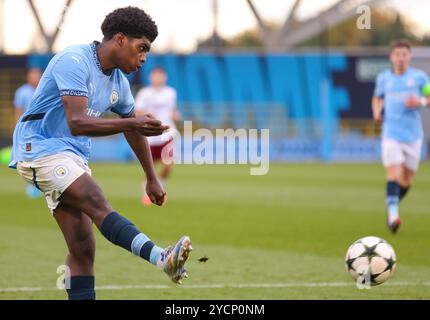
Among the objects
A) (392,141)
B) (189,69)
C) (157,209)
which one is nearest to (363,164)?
(189,69)

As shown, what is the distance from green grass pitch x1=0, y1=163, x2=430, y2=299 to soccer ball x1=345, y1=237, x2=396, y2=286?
361mm

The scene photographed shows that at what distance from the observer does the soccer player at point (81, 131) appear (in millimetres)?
5617

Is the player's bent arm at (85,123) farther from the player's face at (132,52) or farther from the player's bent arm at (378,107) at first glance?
the player's bent arm at (378,107)

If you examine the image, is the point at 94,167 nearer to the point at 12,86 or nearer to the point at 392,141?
the point at 12,86

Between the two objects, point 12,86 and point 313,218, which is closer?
point 313,218

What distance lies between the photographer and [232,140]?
99.9ft

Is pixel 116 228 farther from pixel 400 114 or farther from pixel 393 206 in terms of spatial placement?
pixel 400 114

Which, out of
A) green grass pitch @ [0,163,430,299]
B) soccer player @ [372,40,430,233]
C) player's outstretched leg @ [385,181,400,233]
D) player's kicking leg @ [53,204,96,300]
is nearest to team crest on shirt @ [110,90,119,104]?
player's kicking leg @ [53,204,96,300]

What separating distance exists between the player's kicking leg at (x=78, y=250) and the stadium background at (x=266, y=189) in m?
1.61

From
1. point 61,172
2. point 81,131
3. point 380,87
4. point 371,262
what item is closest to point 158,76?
point 380,87

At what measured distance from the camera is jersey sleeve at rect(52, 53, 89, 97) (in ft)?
18.6

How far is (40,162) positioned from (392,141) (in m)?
7.55

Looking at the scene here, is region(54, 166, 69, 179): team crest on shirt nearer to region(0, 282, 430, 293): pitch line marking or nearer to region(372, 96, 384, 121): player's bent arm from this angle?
region(0, 282, 430, 293): pitch line marking

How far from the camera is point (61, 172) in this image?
5754 mm
